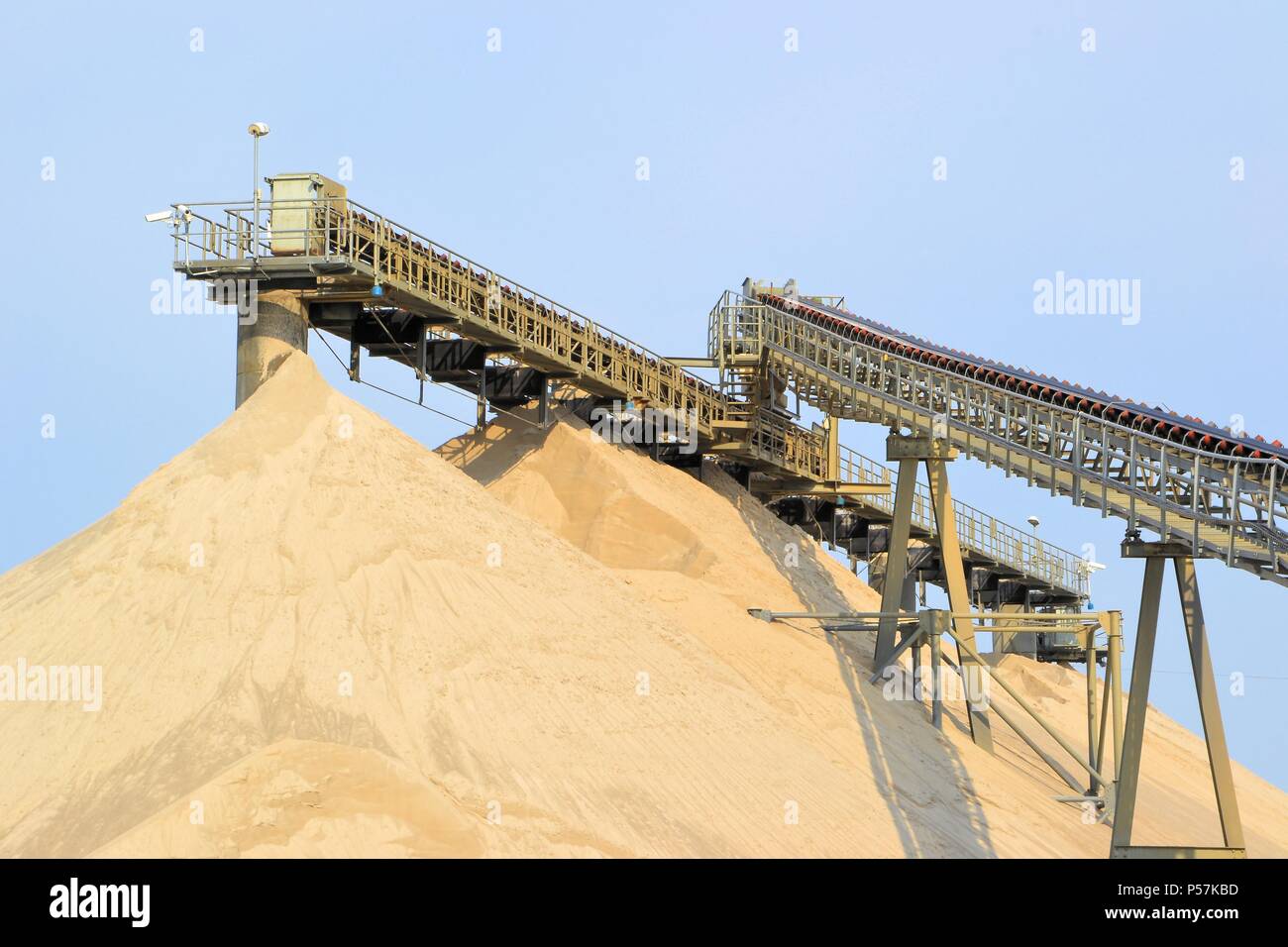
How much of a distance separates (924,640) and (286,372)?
14.1 m

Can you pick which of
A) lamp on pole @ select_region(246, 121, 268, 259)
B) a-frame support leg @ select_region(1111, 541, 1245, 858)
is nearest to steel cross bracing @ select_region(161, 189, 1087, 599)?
lamp on pole @ select_region(246, 121, 268, 259)

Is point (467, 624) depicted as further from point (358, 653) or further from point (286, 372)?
point (286, 372)

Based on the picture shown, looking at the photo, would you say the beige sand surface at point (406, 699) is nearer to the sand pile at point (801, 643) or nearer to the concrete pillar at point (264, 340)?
the sand pile at point (801, 643)

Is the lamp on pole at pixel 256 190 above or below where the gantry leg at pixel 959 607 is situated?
above

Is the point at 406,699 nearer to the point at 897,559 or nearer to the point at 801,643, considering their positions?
the point at 801,643

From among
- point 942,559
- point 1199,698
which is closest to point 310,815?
point 1199,698

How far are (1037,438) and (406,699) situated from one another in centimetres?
1292

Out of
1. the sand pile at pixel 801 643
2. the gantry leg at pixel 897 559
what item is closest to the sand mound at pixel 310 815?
the sand pile at pixel 801 643

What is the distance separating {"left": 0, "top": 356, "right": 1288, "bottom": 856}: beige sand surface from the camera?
1011 inches

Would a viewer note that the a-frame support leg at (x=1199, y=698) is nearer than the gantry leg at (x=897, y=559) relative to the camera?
Yes

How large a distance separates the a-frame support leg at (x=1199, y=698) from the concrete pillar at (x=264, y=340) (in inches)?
634

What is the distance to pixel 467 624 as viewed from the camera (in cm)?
3117

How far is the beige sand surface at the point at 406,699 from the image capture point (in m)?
25.7

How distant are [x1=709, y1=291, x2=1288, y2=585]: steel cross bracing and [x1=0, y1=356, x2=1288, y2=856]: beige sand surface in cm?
578
